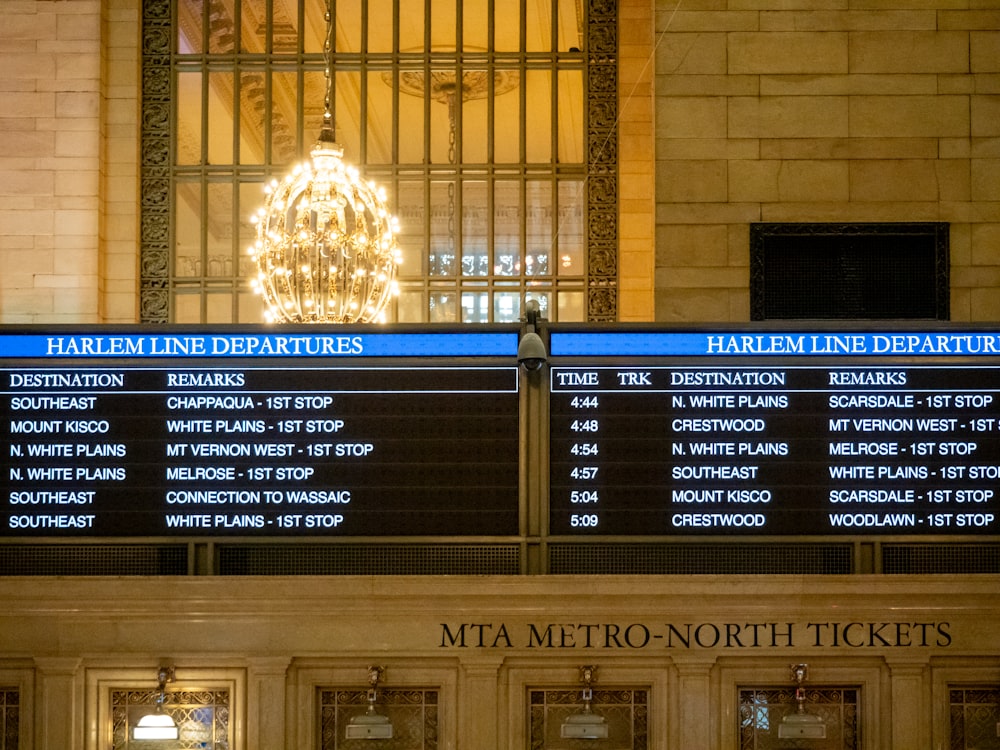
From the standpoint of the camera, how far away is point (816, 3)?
11484 mm

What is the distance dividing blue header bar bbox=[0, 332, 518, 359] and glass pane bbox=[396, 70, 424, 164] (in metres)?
7.29

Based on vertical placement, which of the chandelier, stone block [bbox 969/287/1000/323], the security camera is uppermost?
the chandelier

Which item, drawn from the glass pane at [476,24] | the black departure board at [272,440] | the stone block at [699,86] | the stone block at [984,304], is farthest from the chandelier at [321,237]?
the stone block at [984,304]

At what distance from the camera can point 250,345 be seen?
7.51 metres

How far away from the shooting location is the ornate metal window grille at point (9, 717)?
751cm

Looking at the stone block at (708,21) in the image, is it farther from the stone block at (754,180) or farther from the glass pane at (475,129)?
the glass pane at (475,129)

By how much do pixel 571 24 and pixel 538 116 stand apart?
42.3 inches

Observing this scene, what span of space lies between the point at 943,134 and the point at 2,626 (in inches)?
339

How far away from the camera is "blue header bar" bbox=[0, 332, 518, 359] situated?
293 inches

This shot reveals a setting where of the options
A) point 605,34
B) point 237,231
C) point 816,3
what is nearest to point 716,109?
point 816,3

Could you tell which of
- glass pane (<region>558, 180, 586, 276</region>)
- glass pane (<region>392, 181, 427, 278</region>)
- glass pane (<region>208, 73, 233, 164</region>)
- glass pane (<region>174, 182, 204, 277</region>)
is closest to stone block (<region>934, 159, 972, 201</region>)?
glass pane (<region>558, 180, 586, 276</region>)

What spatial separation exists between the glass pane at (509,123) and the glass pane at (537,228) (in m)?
0.40

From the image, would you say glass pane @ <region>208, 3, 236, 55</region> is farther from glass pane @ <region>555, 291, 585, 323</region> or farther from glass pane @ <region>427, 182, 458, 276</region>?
glass pane @ <region>555, 291, 585, 323</region>

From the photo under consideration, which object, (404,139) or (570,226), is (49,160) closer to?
(404,139)
